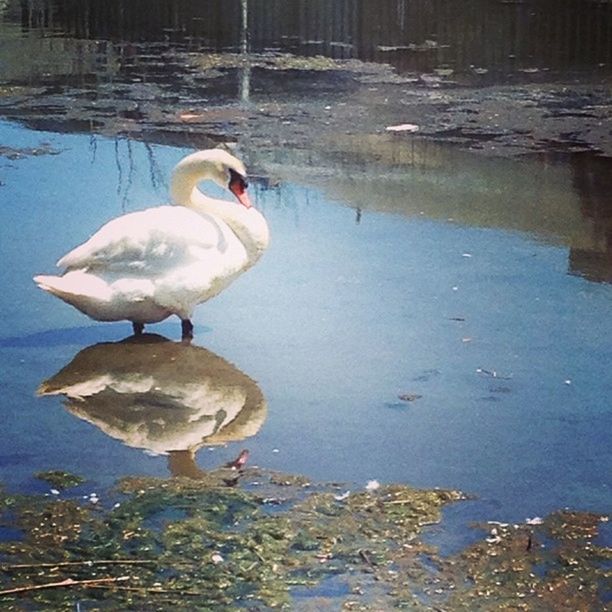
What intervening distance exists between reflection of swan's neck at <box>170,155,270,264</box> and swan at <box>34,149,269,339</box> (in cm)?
11

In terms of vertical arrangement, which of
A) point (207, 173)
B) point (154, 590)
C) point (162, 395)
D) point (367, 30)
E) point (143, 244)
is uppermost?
point (367, 30)

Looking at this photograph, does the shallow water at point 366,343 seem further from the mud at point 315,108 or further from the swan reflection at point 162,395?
the mud at point 315,108

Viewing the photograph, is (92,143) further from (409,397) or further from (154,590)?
(154,590)

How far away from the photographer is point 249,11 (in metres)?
16.4

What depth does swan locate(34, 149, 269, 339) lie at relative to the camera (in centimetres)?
578

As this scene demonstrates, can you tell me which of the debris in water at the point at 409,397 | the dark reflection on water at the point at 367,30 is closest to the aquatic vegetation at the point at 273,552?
the debris in water at the point at 409,397

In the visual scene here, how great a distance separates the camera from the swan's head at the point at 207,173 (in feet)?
20.6

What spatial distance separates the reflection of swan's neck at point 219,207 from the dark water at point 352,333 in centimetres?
31

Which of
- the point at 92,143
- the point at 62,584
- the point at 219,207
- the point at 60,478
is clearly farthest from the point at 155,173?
the point at 62,584

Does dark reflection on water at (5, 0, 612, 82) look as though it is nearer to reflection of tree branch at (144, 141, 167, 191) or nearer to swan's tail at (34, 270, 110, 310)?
reflection of tree branch at (144, 141, 167, 191)

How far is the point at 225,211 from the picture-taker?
622cm

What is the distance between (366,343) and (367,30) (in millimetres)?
9745

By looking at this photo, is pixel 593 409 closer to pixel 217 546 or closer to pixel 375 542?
pixel 375 542

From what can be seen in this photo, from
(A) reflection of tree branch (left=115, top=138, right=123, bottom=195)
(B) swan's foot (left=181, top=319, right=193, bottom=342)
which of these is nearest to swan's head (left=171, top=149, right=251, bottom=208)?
(B) swan's foot (left=181, top=319, right=193, bottom=342)
